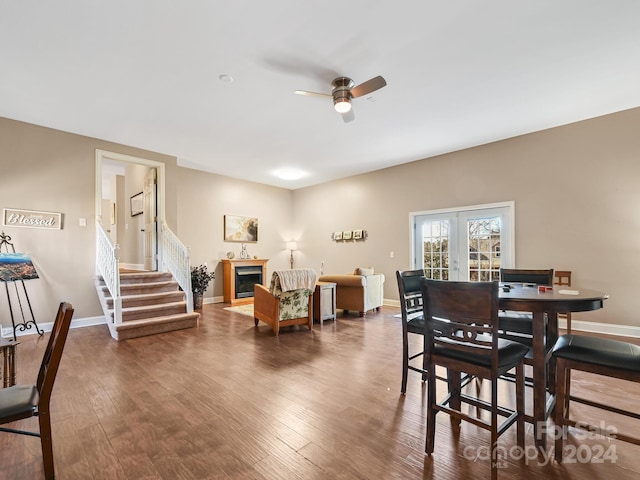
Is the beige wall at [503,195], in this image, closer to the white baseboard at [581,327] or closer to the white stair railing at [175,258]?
the white baseboard at [581,327]

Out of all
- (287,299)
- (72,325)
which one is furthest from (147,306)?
(287,299)

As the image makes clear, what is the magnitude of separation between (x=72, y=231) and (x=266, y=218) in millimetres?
4557

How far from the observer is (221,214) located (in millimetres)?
7762

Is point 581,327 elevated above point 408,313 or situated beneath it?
situated beneath

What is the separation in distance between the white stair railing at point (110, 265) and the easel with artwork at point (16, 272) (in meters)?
0.82

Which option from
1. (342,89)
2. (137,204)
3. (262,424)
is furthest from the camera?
(137,204)

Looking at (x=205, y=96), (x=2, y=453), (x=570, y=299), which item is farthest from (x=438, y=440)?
(x=205, y=96)

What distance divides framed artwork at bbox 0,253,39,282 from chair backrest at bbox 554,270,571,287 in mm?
7766

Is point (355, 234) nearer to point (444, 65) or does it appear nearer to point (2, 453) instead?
point (444, 65)

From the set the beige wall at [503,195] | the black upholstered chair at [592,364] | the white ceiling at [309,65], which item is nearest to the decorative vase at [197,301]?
the beige wall at [503,195]

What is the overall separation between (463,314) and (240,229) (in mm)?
7097

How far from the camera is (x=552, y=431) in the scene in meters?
2.01

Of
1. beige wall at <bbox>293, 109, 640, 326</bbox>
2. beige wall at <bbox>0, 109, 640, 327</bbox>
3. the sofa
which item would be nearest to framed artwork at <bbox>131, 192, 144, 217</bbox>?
beige wall at <bbox>0, 109, 640, 327</bbox>

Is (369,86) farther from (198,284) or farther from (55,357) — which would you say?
(198,284)
